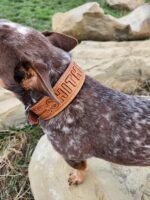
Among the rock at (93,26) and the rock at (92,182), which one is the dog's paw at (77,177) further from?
the rock at (93,26)

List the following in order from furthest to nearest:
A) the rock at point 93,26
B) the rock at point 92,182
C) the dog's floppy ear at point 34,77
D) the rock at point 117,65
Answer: the rock at point 93,26, the rock at point 117,65, the rock at point 92,182, the dog's floppy ear at point 34,77

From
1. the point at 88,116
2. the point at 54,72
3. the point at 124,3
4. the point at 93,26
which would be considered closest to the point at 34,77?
the point at 54,72

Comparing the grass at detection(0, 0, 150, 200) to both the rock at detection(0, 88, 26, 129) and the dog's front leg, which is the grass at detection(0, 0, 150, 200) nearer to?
the rock at detection(0, 88, 26, 129)

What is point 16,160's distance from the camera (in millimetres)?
4078

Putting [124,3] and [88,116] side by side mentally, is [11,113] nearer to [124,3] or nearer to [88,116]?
[88,116]

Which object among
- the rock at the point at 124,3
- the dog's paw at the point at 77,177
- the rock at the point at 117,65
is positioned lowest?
the rock at the point at 124,3

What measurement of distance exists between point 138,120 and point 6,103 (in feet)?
5.74

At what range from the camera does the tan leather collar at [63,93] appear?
2736mm

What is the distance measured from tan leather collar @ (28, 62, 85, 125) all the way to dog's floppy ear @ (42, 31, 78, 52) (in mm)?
308

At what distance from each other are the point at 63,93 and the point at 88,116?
0.24 metres

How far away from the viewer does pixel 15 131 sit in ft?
13.9

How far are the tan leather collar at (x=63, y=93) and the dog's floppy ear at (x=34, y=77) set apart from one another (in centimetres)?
16

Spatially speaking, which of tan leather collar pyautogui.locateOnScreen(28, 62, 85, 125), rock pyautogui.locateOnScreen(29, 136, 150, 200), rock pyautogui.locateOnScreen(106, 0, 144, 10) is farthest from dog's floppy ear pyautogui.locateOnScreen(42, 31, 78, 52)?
rock pyautogui.locateOnScreen(106, 0, 144, 10)

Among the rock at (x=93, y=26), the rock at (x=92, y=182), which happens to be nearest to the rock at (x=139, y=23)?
the rock at (x=93, y=26)
